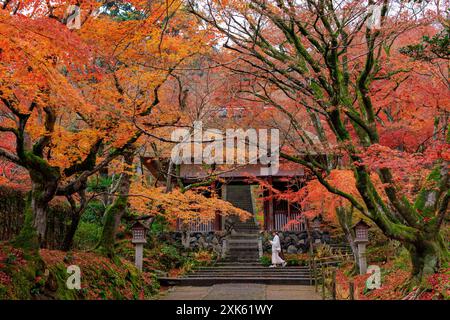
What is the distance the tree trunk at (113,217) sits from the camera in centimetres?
1295

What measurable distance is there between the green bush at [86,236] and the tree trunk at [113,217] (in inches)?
224

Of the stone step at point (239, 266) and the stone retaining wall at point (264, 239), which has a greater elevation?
the stone retaining wall at point (264, 239)

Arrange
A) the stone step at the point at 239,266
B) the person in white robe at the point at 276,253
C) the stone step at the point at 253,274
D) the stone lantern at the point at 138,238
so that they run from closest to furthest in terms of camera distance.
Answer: the stone lantern at the point at 138,238 → the stone step at the point at 253,274 → the stone step at the point at 239,266 → the person in white robe at the point at 276,253

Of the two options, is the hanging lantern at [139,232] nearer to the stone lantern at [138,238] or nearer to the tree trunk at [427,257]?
the stone lantern at [138,238]

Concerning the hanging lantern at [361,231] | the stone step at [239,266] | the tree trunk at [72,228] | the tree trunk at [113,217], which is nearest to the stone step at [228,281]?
the stone step at [239,266]

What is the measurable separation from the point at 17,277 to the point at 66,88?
355cm

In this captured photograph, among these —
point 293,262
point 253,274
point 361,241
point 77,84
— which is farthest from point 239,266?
point 77,84

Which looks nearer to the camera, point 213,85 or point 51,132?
point 51,132

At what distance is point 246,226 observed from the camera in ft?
83.7

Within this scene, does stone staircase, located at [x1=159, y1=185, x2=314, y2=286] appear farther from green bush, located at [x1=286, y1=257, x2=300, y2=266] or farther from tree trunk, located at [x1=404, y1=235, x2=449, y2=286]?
tree trunk, located at [x1=404, y1=235, x2=449, y2=286]

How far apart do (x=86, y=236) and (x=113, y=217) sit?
6587mm

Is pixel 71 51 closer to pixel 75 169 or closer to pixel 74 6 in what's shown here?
pixel 74 6

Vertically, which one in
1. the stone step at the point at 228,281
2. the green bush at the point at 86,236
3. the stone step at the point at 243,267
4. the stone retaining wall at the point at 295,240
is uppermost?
the green bush at the point at 86,236
